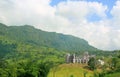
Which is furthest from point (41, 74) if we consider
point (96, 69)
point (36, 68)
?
point (96, 69)

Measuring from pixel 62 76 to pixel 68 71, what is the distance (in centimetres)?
1885

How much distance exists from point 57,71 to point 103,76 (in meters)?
58.4

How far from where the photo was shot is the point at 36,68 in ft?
393

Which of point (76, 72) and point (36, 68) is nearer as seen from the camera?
point (36, 68)

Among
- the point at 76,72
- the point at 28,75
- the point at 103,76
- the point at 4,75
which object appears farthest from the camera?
the point at 76,72

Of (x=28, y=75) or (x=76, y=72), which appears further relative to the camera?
(x=76, y=72)

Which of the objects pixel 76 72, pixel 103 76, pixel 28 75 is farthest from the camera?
pixel 76 72

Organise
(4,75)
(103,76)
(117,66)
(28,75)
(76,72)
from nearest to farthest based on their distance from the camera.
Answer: (4,75), (28,75), (103,76), (117,66), (76,72)

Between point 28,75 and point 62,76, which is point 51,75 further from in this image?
point 28,75

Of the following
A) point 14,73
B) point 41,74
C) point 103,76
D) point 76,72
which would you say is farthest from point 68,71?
point 14,73

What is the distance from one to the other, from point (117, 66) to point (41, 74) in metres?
58.9

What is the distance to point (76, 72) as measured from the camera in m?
188

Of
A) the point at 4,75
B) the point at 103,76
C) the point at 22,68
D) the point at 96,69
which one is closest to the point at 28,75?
the point at 22,68

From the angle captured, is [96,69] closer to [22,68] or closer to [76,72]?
[76,72]
